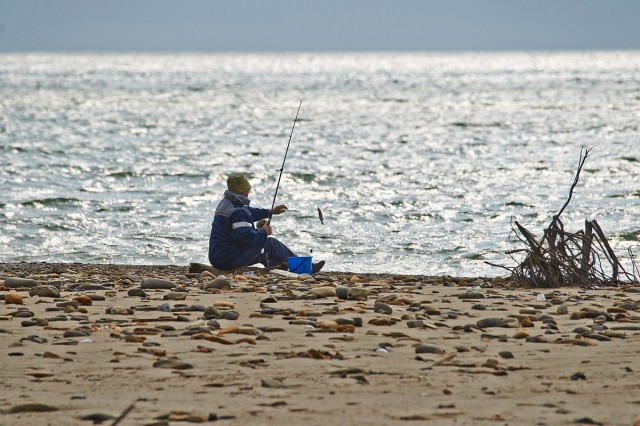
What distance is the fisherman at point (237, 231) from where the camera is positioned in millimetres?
9805

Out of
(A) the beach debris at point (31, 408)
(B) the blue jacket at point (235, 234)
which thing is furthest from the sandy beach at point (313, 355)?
(B) the blue jacket at point (235, 234)

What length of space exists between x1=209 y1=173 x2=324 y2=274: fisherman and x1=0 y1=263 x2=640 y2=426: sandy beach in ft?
4.96

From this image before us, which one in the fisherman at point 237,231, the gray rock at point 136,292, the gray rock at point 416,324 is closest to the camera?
the gray rock at point 416,324

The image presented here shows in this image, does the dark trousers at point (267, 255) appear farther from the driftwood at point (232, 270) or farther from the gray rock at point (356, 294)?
the gray rock at point (356, 294)

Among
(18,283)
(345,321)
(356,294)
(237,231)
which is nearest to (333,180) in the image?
(237,231)

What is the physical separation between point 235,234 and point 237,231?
0.03 meters

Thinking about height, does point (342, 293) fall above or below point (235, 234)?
below

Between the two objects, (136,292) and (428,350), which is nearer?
(428,350)

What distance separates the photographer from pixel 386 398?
4699mm

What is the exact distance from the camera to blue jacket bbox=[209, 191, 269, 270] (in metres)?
9.81

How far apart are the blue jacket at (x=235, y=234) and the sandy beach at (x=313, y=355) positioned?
1496 millimetres

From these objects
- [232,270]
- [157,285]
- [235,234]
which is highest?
[235,234]

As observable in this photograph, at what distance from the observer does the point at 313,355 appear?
5.50 metres

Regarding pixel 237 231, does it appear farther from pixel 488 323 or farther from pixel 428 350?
pixel 428 350
